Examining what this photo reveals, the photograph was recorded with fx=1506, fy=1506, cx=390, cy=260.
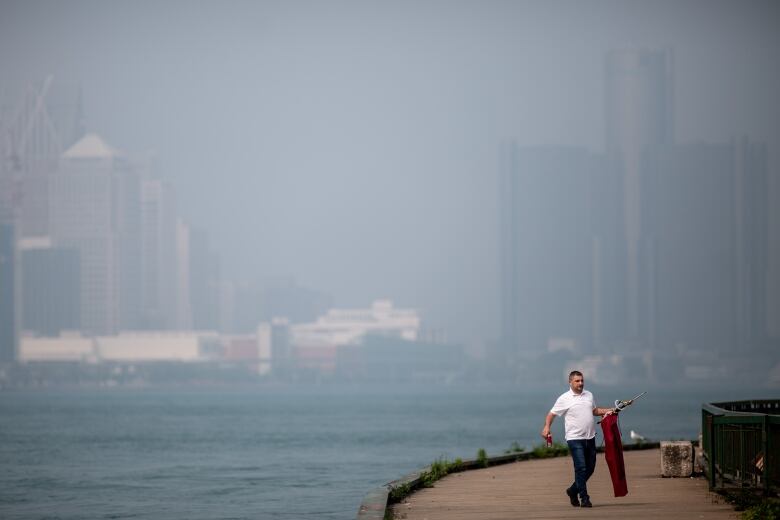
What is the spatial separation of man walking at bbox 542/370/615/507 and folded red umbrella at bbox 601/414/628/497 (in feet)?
0.55

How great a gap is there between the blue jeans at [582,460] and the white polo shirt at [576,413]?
91 mm

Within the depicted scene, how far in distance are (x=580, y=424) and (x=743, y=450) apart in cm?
256

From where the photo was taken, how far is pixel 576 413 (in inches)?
797

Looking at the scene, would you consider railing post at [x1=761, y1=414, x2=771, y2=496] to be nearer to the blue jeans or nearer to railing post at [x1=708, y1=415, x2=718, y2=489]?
the blue jeans

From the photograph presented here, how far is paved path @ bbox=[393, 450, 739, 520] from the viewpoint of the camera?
19672 millimetres

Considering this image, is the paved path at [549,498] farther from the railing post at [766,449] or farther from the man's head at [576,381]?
the man's head at [576,381]

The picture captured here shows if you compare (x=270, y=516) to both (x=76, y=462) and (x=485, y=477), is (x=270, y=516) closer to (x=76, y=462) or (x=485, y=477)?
(x=485, y=477)

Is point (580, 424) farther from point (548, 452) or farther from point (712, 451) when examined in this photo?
point (548, 452)

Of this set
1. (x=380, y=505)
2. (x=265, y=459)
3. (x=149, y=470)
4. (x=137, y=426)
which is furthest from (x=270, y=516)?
(x=137, y=426)

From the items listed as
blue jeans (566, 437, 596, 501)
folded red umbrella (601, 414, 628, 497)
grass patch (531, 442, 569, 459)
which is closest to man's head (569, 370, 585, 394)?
Result: folded red umbrella (601, 414, 628, 497)

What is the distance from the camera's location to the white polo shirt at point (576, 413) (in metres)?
20.2

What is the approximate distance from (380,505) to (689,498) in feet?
15.2

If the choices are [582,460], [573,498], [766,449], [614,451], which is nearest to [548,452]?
[573,498]

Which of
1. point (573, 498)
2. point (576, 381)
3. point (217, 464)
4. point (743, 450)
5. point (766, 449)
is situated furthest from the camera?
point (217, 464)
